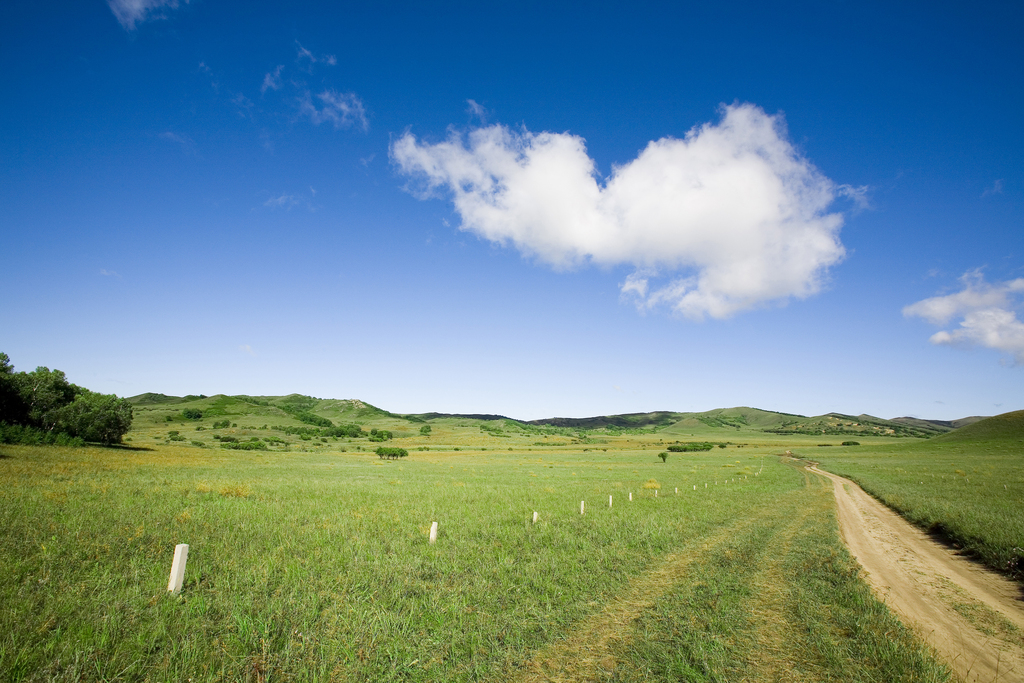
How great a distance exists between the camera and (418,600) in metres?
9.63

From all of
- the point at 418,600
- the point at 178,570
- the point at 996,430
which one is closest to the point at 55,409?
the point at 178,570

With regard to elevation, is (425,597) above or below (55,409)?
below

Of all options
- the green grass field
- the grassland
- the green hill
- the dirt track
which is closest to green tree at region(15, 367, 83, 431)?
the grassland

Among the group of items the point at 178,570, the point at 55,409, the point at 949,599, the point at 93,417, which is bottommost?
the point at 949,599

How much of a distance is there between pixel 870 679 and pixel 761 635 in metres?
1.82

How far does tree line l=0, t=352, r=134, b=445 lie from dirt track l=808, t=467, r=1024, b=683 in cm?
7755

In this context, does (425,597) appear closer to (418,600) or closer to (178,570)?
(418,600)

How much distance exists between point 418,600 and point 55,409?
254ft

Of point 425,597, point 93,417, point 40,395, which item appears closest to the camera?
point 425,597

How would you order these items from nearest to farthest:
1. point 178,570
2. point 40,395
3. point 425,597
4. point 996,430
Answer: point 178,570 → point 425,597 → point 40,395 → point 996,430

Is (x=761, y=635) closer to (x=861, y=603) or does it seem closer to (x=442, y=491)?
(x=861, y=603)

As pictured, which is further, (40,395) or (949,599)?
(40,395)

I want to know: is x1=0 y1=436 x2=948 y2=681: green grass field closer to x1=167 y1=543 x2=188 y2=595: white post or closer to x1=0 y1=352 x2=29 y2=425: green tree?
x1=167 y1=543 x2=188 y2=595: white post

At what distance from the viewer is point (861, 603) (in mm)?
10078
